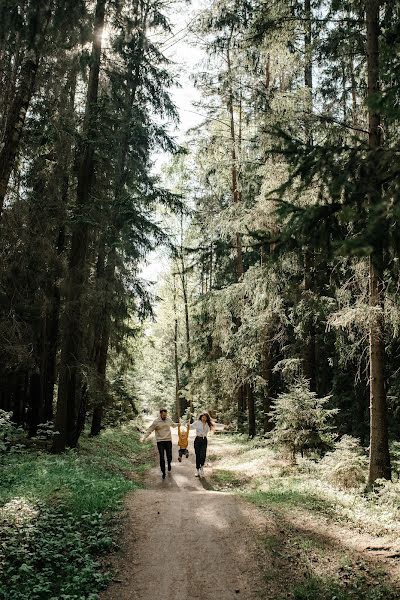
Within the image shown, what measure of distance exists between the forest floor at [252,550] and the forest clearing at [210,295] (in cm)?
4

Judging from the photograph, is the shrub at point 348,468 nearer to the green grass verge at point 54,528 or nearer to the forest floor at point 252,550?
the forest floor at point 252,550

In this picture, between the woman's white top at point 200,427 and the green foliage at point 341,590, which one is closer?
the green foliage at point 341,590

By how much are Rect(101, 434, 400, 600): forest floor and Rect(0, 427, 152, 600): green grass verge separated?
0.41m

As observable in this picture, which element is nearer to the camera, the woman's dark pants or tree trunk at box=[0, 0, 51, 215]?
tree trunk at box=[0, 0, 51, 215]

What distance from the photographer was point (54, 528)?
7.55 metres

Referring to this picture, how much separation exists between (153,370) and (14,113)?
1740 inches

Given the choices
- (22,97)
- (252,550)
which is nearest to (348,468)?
(252,550)

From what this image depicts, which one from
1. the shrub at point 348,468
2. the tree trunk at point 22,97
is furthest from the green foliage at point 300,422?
the tree trunk at point 22,97

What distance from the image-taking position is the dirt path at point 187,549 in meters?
6.40

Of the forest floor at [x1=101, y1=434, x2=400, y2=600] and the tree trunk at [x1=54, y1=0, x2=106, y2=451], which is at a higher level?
the tree trunk at [x1=54, y1=0, x2=106, y2=451]

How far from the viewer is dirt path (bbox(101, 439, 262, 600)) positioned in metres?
6.40

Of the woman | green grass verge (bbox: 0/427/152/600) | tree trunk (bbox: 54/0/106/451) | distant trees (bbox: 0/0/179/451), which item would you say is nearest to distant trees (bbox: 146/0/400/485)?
distant trees (bbox: 0/0/179/451)

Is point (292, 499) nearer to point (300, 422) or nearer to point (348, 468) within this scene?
point (348, 468)

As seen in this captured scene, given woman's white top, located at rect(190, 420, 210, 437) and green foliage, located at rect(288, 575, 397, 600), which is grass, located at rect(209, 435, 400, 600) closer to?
green foliage, located at rect(288, 575, 397, 600)
